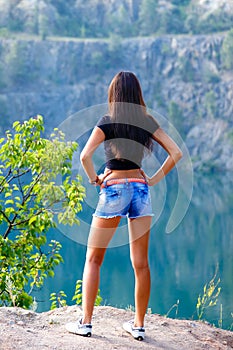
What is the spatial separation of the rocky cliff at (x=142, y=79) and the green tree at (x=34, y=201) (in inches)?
1756

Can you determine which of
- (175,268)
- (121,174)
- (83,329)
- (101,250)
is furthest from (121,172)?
(175,268)

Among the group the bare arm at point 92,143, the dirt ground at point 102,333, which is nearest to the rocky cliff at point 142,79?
the dirt ground at point 102,333

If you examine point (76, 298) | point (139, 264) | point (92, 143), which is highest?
point (92, 143)

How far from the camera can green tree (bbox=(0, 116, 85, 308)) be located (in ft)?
18.2

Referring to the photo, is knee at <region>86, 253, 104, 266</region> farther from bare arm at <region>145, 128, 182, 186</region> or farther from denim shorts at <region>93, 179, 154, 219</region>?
bare arm at <region>145, 128, 182, 186</region>

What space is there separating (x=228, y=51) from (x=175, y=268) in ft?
131

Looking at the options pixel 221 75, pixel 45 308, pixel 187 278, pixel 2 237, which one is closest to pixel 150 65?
pixel 221 75

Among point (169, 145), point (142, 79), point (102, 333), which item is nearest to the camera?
point (169, 145)

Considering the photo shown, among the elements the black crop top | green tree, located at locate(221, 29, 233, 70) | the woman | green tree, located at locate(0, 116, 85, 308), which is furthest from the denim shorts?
green tree, located at locate(221, 29, 233, 70)

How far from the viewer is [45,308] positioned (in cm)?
1288

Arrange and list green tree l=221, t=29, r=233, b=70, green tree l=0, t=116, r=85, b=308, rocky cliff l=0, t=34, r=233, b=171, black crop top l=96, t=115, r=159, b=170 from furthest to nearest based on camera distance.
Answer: green tree l=221, t=29, r=233, b=70 < rocky cliff l=0, t=34, r=233, b=171 < green tree l=0, t=116, r=85, b=308 < black crop top l=96, t=115, r=159, b=170

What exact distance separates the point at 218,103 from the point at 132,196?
53304 mm

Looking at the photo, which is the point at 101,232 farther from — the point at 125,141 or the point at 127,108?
the point at 127,108

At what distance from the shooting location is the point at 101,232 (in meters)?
3.71
